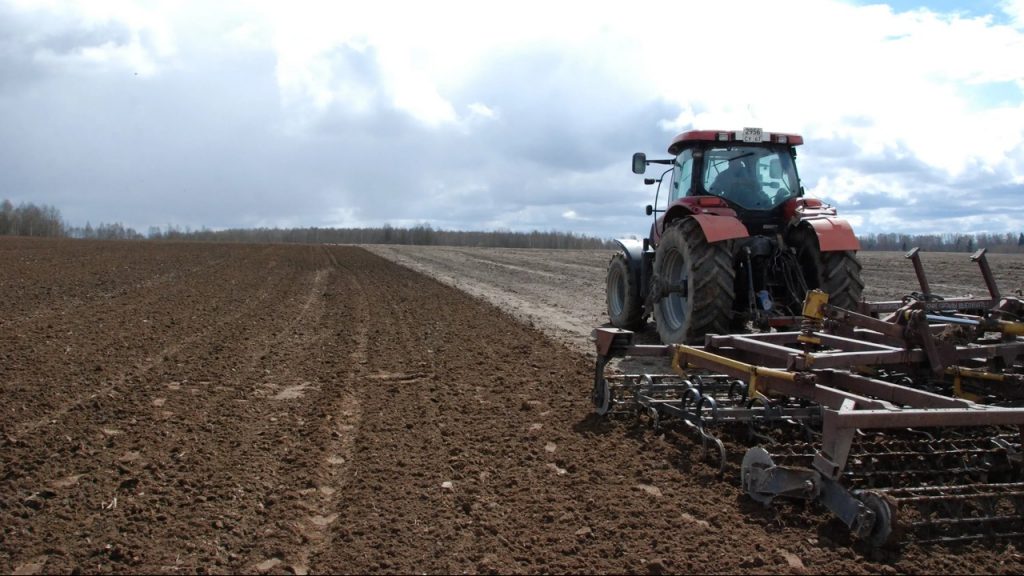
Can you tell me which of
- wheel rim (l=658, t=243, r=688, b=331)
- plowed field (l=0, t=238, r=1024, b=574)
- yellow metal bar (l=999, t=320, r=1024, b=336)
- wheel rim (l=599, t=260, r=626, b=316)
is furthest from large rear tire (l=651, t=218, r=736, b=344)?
yellow metal bar (l=999, t=320, r=1024, b=336)

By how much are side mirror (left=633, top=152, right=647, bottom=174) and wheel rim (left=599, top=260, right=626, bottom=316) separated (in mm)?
1298

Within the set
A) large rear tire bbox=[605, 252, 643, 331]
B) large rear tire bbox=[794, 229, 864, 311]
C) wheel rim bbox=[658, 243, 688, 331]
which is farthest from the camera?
large rear tire bbox=[605, 252, 643, 331]

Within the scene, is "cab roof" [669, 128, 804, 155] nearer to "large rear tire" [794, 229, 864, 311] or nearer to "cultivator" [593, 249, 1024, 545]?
"large rear tire" [794, 229, 864, 311]

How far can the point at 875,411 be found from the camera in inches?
123

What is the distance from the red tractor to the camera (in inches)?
265

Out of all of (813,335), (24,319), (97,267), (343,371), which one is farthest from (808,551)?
(97,267)

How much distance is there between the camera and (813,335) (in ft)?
14.6

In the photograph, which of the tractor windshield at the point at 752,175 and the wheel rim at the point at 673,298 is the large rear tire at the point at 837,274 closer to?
the tractor windshield at the point at 752,175

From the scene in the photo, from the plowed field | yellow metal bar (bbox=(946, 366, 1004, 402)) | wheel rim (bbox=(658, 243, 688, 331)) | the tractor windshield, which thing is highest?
the tractor windshield

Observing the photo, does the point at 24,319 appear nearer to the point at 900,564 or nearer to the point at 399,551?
the point at 399,551

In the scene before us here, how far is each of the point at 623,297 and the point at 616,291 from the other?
153mm

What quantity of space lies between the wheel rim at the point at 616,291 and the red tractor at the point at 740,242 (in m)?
0.72

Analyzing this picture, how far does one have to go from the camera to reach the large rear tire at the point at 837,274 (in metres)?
6.81

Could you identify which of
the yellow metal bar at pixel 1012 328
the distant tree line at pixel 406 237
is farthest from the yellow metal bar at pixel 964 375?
the distant tree line at pixel 406 237
